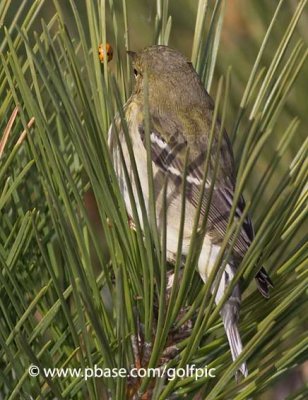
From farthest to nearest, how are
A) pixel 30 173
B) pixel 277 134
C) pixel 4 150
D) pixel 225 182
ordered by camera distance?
pixel 225 182, pixel 277 134, pixel 30 173, pixel 4 150

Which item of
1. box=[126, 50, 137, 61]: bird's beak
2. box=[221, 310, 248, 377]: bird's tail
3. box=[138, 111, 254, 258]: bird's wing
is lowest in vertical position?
box=[221, 310, 248, 377]: bird's tail

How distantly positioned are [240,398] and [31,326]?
0.33 meters

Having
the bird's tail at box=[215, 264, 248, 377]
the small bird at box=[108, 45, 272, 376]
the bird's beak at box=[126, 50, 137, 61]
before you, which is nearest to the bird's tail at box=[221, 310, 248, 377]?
the bird's tail at box=[215, 264, 248, 377]

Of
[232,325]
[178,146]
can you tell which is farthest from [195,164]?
[232,325]

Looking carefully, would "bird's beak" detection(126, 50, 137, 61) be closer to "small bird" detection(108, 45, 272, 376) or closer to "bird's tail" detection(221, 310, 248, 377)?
"small bird" detection(108, 45, 272, 376)

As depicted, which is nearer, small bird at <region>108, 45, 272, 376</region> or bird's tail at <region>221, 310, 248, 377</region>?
bird's tail at <region>221, 310, 248, 377</region>

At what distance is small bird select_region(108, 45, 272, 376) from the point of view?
175 centimetres

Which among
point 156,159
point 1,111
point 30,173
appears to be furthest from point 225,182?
point 1,111

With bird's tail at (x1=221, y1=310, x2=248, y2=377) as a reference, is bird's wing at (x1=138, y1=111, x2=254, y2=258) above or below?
above

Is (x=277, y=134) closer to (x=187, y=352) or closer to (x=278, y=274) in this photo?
(x=278, y=274)

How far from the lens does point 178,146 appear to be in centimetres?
190

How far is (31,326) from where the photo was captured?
1.23 m

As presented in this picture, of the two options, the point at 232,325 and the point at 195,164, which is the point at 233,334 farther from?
the point at 195,164

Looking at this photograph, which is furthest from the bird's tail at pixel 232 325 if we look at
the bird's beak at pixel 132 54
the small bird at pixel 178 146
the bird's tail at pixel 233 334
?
the bird's beak at pixel 132 54
